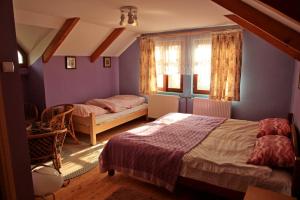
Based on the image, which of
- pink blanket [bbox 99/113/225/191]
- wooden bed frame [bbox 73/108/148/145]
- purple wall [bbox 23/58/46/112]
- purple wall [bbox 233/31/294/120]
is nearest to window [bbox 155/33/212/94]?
purple wall [bbox 233/31/294/120]

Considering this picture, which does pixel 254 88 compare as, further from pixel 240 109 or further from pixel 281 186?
pixel 281 186

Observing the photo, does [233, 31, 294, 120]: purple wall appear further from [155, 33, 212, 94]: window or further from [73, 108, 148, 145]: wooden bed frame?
[73, 108, 148, 145]: wooden bed frame

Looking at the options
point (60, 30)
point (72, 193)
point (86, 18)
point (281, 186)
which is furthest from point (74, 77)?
point (281, 186)

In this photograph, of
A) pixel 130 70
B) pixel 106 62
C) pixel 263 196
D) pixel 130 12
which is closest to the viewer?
pixel 263 196

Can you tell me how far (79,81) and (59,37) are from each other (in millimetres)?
1211

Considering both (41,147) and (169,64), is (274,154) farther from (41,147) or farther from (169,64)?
(169,64)

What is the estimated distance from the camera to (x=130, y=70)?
5602mm

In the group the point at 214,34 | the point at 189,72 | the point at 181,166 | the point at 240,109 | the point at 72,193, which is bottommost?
the point at 72,193

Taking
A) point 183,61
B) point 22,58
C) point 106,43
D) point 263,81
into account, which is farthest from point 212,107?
point 22,58

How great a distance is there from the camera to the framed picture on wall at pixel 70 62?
14.7 ft

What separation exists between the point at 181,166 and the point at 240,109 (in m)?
2.55

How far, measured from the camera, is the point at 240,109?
4258mm

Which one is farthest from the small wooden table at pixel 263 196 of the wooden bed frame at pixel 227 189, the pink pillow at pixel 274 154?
the pink pillow at pixel 274 154

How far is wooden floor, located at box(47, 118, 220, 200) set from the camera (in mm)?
2373
